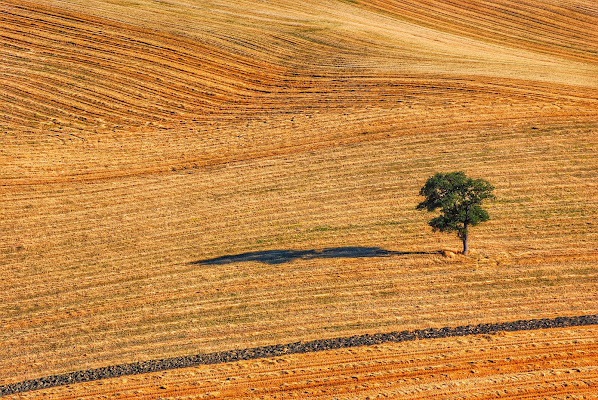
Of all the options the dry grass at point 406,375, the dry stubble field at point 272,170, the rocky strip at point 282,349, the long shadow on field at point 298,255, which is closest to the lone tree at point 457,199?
the dry stubble field at point 272,170

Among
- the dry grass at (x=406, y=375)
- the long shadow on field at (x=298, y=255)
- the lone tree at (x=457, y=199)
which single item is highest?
the lone tree at (x=457, y=199)

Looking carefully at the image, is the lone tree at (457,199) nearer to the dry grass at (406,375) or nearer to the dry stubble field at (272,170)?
the dry stubble field at (272,170)

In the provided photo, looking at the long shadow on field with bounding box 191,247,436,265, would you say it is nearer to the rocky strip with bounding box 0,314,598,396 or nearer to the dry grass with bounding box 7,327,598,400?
the rocky strip with bounding box 0,314,598,396

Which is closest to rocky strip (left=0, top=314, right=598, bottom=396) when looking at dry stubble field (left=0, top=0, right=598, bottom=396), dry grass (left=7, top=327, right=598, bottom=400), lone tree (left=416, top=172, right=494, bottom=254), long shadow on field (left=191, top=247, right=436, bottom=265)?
dry grass (left=7, top=327, right=598, bottom=400)

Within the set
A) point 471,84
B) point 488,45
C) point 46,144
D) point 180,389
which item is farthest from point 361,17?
point 180,389

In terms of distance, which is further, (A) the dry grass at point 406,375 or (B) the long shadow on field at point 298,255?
(B) the long shadow on field at point 298,255

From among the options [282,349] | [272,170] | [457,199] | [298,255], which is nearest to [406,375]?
[282,349]

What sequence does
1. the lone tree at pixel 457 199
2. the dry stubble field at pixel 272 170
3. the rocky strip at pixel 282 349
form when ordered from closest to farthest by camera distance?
the rocky strip at pixel 282 349
the dry stubble field at pixel 272 170
the lone tree at pixel 457 199

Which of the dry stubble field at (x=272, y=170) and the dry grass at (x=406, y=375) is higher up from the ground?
the dry stubble field at (x=272, y=170)
